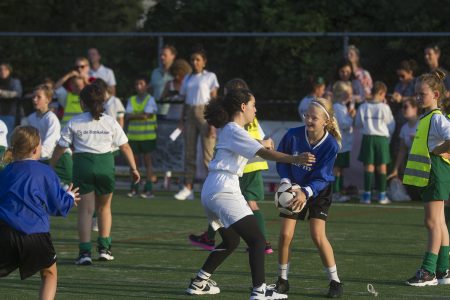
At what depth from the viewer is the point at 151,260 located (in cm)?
1081

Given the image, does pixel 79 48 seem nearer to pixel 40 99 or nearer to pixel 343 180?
pixel 343 180

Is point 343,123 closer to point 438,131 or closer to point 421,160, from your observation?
point 421,160

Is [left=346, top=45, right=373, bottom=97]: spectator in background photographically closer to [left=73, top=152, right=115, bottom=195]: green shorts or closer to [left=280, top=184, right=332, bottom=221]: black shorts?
[left=73, top=152, right=115, bottom=195]: green shorts

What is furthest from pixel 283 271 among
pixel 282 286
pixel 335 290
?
pixel 335 290

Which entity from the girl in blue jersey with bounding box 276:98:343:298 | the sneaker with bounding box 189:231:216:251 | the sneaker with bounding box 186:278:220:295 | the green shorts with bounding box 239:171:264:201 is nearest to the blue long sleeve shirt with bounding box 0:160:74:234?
the sneaker with bounding box 186:278:220:295

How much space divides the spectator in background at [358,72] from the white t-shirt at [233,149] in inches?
352

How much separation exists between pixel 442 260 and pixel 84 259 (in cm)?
324

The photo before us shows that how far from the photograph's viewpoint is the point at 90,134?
10844mm

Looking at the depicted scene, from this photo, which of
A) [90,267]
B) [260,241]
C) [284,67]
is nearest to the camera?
[260,241]

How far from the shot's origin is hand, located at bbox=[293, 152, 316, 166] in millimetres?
8172

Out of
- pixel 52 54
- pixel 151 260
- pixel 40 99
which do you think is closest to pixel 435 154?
pixel 151 260

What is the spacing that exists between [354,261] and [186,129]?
7178 millimetres

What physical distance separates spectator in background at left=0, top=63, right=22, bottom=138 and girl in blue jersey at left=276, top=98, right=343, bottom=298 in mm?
11467

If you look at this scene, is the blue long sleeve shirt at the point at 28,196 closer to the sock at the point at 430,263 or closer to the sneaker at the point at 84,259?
the sneaker at the point at 84,259
